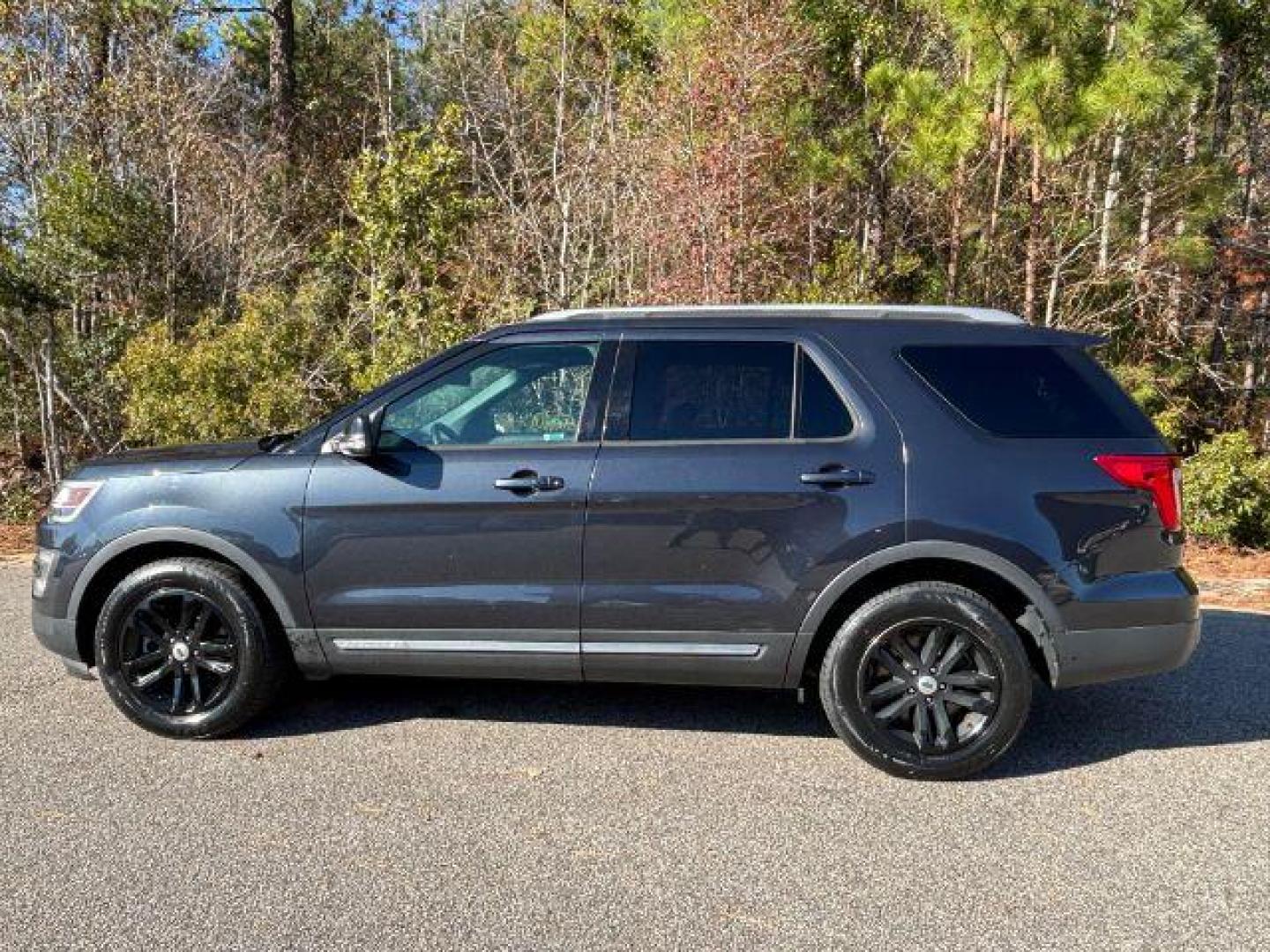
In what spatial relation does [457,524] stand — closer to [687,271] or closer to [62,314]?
[687,271]

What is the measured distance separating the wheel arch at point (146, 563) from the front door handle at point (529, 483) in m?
1.09

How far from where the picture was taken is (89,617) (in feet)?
15.6

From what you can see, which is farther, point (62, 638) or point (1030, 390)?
point (62, 638)

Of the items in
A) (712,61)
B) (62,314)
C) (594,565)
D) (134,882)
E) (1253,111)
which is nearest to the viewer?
(134,882)

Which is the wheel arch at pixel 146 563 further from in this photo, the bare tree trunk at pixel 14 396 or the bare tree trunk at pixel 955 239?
the bare tree trunk at pixel 955 239

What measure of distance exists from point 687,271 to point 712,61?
197cm

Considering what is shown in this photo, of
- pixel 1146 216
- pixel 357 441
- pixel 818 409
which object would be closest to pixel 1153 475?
pixel 818 409

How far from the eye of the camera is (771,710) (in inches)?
199

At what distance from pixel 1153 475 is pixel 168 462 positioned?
408 centimetres

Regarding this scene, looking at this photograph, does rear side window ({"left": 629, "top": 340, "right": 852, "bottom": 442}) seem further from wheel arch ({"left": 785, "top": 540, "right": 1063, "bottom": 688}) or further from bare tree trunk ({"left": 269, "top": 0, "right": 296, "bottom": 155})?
bare tree trunk ({"left": 269, "top": 0, "right": 296, "bottom": 155})

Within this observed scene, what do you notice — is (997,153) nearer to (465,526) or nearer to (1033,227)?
(1033,227)

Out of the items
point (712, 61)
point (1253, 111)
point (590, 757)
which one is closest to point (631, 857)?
point (590, 757)

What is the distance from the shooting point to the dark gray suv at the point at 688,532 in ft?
13.7

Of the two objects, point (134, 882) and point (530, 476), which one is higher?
point (530, 476)
